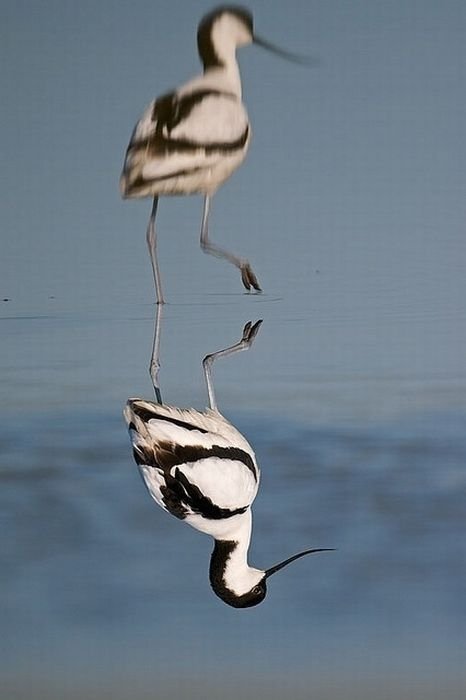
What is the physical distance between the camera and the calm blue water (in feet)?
5.61

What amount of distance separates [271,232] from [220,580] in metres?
2.52

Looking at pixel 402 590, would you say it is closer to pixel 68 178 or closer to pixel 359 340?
pixel 359 340

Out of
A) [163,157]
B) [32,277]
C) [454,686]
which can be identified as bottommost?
[32,277]

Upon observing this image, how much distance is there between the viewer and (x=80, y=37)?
561cm

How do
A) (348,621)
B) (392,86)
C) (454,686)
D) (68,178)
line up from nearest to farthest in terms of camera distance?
1. (454,686)
2. (348,621)
3. (68,178)
4. (392,86)

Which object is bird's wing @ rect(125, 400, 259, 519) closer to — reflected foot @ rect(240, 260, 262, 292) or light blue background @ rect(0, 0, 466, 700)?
light blue background @ rect(0, 0, 466, 700)

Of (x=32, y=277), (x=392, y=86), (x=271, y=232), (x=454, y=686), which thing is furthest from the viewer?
(x=392, y=86)

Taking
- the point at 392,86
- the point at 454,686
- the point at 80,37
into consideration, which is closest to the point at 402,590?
the point at 454,686

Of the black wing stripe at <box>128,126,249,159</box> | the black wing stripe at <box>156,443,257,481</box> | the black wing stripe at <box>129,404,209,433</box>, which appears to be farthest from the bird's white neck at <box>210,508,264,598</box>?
the black wing stripe at <box>128,126,249,159</box>

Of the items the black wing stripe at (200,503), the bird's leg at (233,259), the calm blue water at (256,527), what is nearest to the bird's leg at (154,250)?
the bird's leg at (233,259)

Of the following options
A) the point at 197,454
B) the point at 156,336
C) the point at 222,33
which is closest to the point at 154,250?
the point at 156,336

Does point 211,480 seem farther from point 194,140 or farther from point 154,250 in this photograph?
point 154,250

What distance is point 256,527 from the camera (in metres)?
2.17

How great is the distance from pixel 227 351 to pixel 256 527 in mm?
1078
